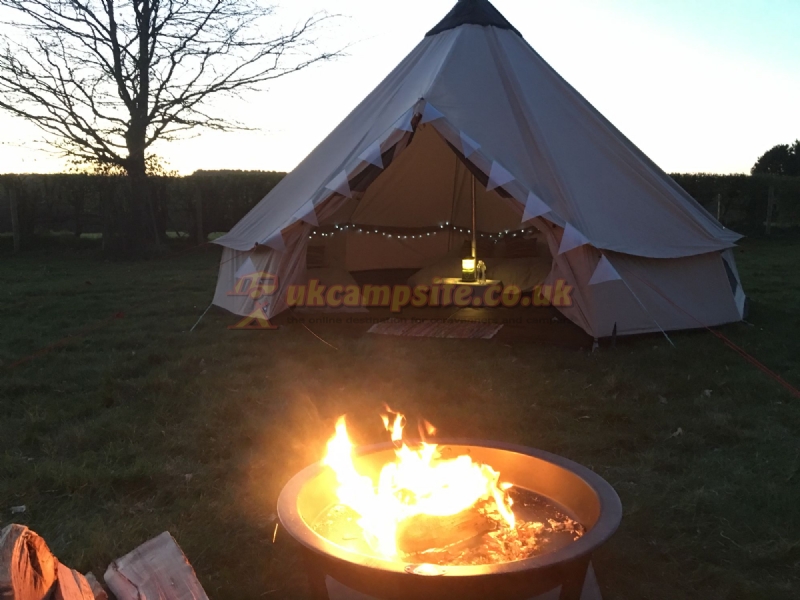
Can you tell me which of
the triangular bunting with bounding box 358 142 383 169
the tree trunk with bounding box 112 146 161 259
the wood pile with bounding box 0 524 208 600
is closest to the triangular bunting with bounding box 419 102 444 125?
the triangular bunting with bounding box 358 142 383 169

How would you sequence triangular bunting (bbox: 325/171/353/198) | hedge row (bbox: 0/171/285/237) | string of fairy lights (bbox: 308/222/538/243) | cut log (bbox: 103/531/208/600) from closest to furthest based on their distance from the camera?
cut log (bbox: 103/531/208/600) → triangular bunting (bbox: 325/171/353/198) → string of fairy lights (bbox: 308/222/538/243) → hedge row (bbox: 0/171/285/237)

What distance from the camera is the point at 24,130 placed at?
10008 millimetres

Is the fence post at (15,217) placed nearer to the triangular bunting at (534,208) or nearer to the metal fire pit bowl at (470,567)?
the triangular bunting at (534,208)

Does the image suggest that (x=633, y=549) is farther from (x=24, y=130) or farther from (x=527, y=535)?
(x=24, y=130)

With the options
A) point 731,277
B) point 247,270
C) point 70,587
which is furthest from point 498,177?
point 70,587

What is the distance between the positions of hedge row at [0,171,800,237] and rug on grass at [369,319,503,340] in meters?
7.62

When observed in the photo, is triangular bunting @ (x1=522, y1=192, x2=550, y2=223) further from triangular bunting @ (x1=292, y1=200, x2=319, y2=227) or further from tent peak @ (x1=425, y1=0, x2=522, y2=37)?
tent peak @ (x1=425, y1=0, x2=522, y2=37)

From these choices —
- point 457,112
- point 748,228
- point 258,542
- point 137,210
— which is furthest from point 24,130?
point 748,228

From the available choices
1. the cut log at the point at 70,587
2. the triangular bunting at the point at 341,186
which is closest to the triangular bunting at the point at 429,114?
the triangular bunting at the point at 341,186

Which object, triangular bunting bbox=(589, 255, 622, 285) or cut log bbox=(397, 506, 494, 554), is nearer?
cut log bbox=(397, 506, 494, 554)

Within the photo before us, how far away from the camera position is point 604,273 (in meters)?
3.99

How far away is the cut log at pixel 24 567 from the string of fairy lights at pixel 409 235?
586 centimetres

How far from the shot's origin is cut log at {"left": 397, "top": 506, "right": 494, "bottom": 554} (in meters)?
1.63

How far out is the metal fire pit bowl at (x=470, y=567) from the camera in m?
1.25
